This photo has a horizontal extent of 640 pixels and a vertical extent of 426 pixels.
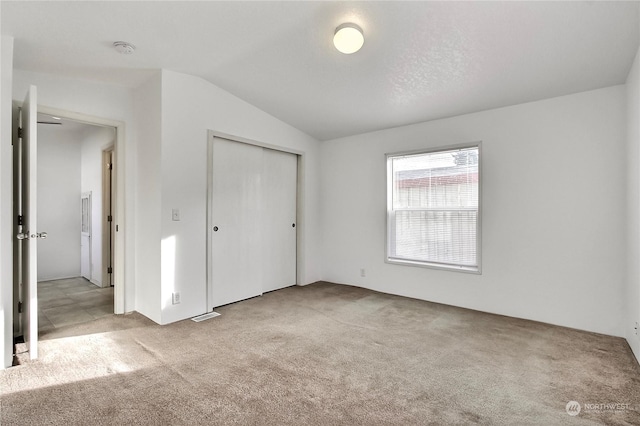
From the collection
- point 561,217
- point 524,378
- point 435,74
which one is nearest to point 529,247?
point 561,217

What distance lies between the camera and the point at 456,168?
12.9 feet

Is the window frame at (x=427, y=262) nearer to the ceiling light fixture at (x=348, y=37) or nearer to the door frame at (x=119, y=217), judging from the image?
the ceiling light fixture at (x=348, y=37)

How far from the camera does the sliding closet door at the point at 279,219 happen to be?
4531 millimetres

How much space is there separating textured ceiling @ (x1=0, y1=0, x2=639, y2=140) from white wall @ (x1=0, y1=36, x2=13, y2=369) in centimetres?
32

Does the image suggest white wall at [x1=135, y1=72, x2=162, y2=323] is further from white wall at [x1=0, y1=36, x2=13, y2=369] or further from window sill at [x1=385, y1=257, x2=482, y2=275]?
window sill at [x1=385, y1=257, x2=482, y2=275]

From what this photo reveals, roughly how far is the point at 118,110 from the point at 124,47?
40.6 inches

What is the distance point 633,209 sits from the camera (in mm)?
2633

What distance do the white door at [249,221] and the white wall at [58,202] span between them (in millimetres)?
3531

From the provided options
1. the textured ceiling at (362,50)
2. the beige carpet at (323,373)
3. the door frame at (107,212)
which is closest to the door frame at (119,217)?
the beige carpet at (323,373)

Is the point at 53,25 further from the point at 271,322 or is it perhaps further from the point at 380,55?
the point at 271,322

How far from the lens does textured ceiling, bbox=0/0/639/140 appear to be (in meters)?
2.26

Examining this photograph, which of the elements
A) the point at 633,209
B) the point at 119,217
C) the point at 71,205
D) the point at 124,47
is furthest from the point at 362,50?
the point at 71,205

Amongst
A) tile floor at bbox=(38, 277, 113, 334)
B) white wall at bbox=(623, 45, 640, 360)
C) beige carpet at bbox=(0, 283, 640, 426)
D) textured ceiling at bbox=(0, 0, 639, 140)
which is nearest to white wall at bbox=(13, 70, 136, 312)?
textured ceiling at bbox=(0, 0, 639, 140)

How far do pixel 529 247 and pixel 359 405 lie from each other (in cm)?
259
